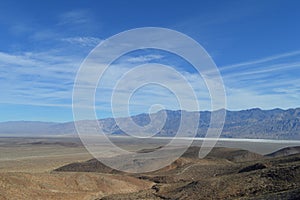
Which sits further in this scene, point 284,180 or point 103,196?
point 103,196

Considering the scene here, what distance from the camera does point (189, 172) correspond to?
5781 centimetres

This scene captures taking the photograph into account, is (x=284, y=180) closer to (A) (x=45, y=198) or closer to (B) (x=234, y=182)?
(B) (x=234, y=182)

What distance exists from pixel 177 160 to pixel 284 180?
3438 cm

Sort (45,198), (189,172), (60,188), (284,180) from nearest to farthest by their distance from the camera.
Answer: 1. (284,180)
2. (45,198)
3. (60,188)
4. (189,172)

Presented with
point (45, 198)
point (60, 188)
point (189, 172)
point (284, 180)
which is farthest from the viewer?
point (189, 172)

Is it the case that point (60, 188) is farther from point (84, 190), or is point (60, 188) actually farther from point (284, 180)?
point (284, 180)

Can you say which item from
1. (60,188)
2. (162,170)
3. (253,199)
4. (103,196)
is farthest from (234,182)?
(162,170)

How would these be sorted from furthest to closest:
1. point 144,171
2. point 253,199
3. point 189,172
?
point 144,171
point 189,172
point 253,199

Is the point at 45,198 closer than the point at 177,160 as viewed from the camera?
Yes

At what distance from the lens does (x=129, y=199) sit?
39.1 meters

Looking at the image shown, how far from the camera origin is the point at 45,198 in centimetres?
3822

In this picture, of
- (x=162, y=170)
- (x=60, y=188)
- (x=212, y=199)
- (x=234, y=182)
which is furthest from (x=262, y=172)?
(x=162, y=170)

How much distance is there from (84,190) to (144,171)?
2260cm

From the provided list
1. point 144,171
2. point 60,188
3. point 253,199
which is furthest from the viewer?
point 144,171
